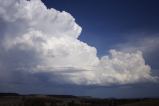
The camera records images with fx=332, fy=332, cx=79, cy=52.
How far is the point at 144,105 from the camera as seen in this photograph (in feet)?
499

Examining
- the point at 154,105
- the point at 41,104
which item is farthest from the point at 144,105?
the point at 41,104

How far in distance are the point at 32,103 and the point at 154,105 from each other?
262 ft

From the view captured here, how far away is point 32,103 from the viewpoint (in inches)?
7721

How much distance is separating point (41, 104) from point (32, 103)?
5367 mm

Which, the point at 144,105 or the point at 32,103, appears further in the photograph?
the point at 32,103

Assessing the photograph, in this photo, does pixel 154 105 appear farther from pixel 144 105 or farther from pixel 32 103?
pixel 32 103

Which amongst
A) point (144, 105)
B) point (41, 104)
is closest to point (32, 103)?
point (41, 104)

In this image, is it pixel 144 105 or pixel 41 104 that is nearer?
pixel 144 105

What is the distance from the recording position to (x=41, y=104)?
197 m

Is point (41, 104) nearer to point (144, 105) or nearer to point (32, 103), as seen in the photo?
point (32, 103)

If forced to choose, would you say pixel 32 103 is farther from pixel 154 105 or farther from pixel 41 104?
pixel 154 105

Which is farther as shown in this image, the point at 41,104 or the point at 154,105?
the point at 41,104

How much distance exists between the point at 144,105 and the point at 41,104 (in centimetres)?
6946
